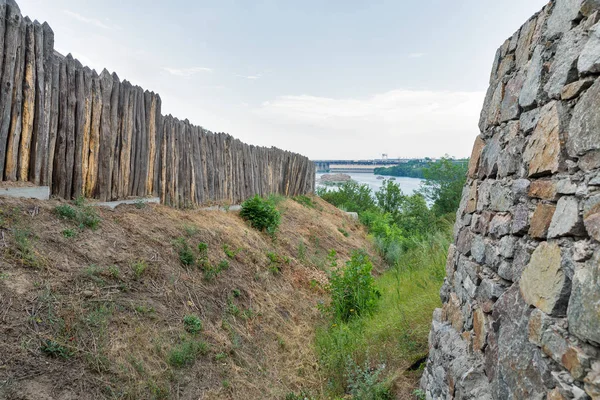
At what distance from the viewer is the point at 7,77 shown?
409 cm

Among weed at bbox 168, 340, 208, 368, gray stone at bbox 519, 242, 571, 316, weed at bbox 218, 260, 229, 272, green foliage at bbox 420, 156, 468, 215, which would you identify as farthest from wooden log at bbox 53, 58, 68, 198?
green foliage at bbox 420, 156, 468, 215

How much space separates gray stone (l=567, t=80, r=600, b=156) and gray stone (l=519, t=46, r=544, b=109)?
36cm

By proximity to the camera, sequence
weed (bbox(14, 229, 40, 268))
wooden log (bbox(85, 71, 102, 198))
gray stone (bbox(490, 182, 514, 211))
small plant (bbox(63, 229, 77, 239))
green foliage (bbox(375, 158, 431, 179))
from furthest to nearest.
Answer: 1. green foliage (bbox(375, 158, 431, 179))
2. wooden log (bbox(85, 71, 102, 198))
3. small plant (bbox(63, 229, 77, 239))
4. weed (bbox(14, 229, 40, 268))
5. gray stone (bbox(490, 182, 514, 211))

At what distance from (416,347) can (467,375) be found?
151 cm

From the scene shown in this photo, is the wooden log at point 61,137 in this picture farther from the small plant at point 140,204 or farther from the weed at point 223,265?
the weed at point 223,265

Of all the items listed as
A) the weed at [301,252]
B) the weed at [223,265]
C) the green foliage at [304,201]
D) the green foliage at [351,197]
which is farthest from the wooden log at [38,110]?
the green foliage at [351,197]

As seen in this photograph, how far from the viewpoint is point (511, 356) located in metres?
1.77

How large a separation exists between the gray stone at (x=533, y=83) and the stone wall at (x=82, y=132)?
15.8 ft

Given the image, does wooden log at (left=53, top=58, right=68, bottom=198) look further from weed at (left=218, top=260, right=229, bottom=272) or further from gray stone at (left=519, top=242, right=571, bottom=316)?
gray stone at (left=519, top=242, right=571, bottom=316)

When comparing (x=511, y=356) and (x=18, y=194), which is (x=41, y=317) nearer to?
(x=18, y=194)

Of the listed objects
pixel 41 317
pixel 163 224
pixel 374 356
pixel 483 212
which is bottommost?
pixel 374 356

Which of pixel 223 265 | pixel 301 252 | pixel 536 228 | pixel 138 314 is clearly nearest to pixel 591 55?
pixel 536 228

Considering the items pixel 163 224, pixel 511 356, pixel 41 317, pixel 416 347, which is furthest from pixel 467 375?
pixel 163 224

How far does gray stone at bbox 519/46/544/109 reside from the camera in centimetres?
178
